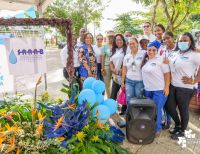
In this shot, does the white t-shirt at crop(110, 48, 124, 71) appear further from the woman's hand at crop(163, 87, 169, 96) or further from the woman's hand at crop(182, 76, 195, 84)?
the woman's hand at crop(182, 76, 195, 84)

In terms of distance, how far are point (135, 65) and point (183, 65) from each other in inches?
30.7

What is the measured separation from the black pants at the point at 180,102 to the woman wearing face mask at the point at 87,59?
1510 mm

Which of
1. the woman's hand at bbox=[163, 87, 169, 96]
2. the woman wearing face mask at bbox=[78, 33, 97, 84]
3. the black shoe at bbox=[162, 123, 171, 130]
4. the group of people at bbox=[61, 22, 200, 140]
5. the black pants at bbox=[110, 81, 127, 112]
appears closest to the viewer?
the group of people at bbox=[61, 22, 200, 140]

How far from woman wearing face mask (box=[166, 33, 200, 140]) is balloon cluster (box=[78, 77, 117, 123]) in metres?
0.98

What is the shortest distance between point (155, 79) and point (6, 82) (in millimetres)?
2101

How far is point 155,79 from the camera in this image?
→ 358 centimetres

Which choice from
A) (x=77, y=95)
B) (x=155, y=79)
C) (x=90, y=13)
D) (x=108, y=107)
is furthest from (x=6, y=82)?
(x=90, y=13)

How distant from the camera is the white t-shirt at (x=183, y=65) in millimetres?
3352

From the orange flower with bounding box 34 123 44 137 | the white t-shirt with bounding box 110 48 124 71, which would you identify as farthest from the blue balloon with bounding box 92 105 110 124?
the white t-shirt with bounding box 110 48 124 71

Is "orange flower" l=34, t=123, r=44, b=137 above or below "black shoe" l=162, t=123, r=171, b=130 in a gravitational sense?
above

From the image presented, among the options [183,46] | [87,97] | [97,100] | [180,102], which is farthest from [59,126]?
[183,46]

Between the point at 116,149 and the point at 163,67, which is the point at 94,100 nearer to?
the point at 116,149

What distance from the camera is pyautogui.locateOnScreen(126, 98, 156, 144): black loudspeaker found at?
11.2 ft

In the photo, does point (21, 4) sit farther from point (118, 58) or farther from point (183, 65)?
point (183, 65)
